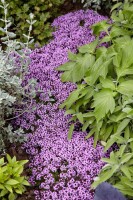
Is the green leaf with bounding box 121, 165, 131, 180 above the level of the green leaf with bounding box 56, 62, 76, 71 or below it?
below

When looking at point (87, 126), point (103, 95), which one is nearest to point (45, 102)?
point (87, 126)

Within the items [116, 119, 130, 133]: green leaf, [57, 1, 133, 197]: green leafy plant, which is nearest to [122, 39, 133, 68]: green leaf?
[57, 1, 133, 197]: green leafy plant

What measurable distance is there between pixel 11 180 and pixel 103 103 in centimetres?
78

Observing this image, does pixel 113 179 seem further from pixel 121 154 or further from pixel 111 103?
pixel 111 103

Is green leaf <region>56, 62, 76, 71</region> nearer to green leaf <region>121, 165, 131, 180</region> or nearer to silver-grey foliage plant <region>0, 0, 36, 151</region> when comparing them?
silver-grey foliage plant <region>0, 0, 36, 151</region>

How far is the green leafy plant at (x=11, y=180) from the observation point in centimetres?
273

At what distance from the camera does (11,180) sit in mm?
2748

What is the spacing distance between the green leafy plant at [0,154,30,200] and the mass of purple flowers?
0.18 metres

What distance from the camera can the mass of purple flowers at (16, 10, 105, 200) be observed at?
2941 millimetres

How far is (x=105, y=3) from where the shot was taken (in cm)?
427

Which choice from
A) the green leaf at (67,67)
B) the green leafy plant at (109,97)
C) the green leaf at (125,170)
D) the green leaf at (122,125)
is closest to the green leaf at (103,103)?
the green leafy plant at (109,97)

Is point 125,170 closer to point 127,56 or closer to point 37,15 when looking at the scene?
point 127,56

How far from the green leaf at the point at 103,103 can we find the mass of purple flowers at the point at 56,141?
1.07 ft

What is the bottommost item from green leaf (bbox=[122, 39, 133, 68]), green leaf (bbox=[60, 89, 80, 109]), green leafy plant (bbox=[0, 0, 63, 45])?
green leaf (bbox=[60, 89, 80, 109])
